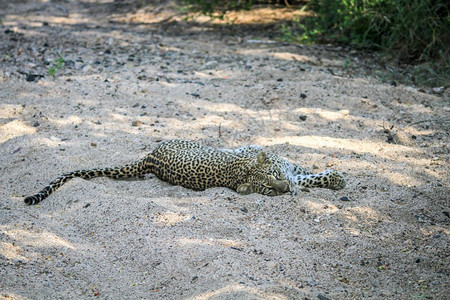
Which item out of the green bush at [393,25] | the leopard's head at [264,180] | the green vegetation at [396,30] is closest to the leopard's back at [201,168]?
the leopard's head at [264,180]

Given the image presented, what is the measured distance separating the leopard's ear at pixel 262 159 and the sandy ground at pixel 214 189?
1.40 ft

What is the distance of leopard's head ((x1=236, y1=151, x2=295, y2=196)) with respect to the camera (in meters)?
5.69

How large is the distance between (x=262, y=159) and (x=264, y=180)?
22 cm

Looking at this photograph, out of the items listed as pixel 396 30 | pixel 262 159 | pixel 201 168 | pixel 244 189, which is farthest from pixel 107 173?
pixel 396 30

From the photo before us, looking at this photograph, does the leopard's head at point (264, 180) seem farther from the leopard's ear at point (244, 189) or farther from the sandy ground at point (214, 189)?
the sandy ground at point (214, 189)

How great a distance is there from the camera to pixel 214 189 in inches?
236

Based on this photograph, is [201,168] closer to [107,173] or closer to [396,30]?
[107,173]

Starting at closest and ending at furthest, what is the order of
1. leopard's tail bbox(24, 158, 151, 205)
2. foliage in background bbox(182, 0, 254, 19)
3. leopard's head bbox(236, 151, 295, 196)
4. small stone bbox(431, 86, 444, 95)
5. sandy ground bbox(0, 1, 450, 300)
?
sandy ground bbox(0, 1, 450, 300), leopard's head bbox(236, 151, 295, 196), leopard's tail bbox(24, 158, 151, 205), small stone bbox(431, 86, 444, 95), foliage in background bbox(182, 0, 254, 19)

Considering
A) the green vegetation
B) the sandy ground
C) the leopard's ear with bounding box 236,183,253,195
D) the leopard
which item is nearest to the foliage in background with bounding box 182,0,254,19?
the sandy ground

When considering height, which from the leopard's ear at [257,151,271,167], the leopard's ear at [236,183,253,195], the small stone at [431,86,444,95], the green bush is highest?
the green bush

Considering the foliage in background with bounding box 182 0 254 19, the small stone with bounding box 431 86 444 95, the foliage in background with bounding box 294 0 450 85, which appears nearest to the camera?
the small stone with bounding box 431 86 444 95

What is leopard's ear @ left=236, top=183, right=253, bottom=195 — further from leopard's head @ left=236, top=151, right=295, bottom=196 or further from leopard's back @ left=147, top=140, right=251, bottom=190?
leopard's back @ left=147, top=140, right=251, bottom=190

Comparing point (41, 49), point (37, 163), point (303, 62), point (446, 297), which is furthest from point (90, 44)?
point (446, 297)

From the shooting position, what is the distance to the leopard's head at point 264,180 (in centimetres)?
569
